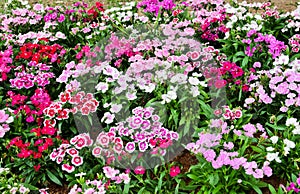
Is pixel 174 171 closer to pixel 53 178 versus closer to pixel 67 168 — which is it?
pixel 67 168

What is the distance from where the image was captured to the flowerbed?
3682 millimetres

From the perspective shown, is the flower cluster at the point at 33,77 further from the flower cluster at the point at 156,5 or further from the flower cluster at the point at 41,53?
the flower cluster at the point at 156,5

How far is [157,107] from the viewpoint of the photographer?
4.23 metres

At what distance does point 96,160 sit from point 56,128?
1.82ft

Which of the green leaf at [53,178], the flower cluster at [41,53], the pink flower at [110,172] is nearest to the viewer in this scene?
the pink flower at [110,172]

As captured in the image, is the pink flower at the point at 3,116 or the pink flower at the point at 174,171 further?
the pink flower at the point at 3,116

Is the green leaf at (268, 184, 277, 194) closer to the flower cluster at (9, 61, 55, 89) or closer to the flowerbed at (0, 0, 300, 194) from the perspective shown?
the flowerbed at (0, 0, 300, 194)

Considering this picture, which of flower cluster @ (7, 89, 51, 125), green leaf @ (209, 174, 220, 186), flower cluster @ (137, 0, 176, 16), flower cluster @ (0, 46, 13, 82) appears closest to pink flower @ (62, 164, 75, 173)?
flower cluster @ (7, 89, 51, 125)

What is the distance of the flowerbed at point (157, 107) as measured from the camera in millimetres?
3682

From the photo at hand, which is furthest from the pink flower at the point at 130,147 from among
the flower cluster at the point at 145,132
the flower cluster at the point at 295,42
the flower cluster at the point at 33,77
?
the flower cluster at the point at 295,42

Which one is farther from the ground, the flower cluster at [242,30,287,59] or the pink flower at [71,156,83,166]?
the flower cluster at [242,30,287,59]

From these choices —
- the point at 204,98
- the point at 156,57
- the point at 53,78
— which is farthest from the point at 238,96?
the point at 53,78

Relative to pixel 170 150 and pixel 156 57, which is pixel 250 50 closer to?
pixel 156 57

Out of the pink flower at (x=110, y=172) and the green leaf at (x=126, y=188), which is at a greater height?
the pink flower at (x=110, y=172)
